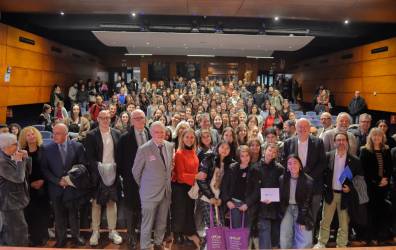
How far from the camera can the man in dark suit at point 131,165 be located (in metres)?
3.58

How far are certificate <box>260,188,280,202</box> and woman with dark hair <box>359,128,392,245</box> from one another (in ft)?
4.07

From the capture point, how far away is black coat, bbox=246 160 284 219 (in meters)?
3.24

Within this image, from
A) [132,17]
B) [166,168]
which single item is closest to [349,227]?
[166,168]

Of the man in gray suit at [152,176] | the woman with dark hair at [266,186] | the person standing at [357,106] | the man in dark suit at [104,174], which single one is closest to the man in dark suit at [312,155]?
the woman with dark hair at [266,186]

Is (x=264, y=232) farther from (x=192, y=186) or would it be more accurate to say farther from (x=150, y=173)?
(x=150, y=173)

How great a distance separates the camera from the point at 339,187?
3.54 m

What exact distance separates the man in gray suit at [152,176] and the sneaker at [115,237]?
0.47 m

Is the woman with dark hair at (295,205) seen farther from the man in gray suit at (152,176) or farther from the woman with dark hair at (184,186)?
the man in gray suit at (152,176)

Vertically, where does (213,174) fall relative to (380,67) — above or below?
below

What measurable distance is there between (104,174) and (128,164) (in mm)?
294

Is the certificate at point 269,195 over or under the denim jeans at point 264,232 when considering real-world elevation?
over

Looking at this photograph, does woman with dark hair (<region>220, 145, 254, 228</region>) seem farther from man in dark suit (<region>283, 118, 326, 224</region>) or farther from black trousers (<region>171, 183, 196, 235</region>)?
man in dark suit (<region>283, 118, 326, 224</region>)

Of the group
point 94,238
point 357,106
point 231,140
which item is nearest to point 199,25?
point 357,106

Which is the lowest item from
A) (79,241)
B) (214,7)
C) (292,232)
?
(79,241)
